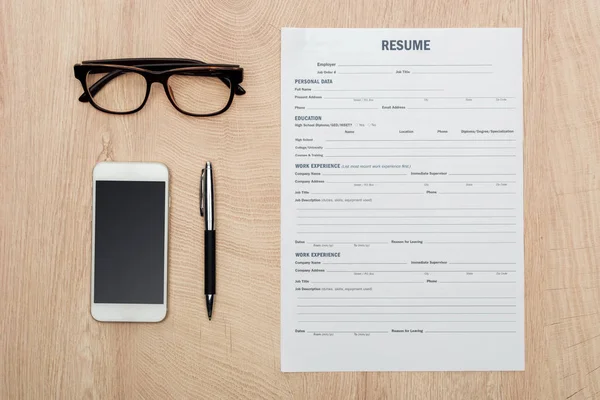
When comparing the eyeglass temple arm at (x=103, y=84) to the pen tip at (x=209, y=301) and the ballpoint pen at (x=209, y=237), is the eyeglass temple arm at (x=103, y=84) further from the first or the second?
the pen tip at (x=209, y=301)

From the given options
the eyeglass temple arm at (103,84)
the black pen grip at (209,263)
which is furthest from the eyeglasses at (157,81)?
the black pen grip at (209,263)

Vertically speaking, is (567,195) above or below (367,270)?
above

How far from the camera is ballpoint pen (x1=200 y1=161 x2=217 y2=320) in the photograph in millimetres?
658

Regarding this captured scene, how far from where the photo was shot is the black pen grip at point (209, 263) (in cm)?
66

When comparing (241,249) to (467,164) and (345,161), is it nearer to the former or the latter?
(345,161)

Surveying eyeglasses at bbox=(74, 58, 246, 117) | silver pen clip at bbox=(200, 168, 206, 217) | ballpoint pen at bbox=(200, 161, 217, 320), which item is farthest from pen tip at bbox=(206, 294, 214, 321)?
eyeglasses at bbox=(74, 58, 246, 117)

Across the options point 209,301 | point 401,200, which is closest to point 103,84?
point 209,301

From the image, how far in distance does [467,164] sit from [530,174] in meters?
0.09

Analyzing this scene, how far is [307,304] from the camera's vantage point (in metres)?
0.67

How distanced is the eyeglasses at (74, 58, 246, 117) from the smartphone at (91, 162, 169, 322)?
0.28ft

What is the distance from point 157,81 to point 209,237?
0.70 feet

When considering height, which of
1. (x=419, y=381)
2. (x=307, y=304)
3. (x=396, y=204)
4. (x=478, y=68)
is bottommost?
(x=419, y=381)

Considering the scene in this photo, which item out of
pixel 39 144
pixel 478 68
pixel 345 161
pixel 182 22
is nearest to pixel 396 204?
pixel 345 161

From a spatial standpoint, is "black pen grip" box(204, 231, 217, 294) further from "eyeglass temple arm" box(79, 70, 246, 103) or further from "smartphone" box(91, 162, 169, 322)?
"eyeglass temple arm" box(79, 70, 246, 103)
